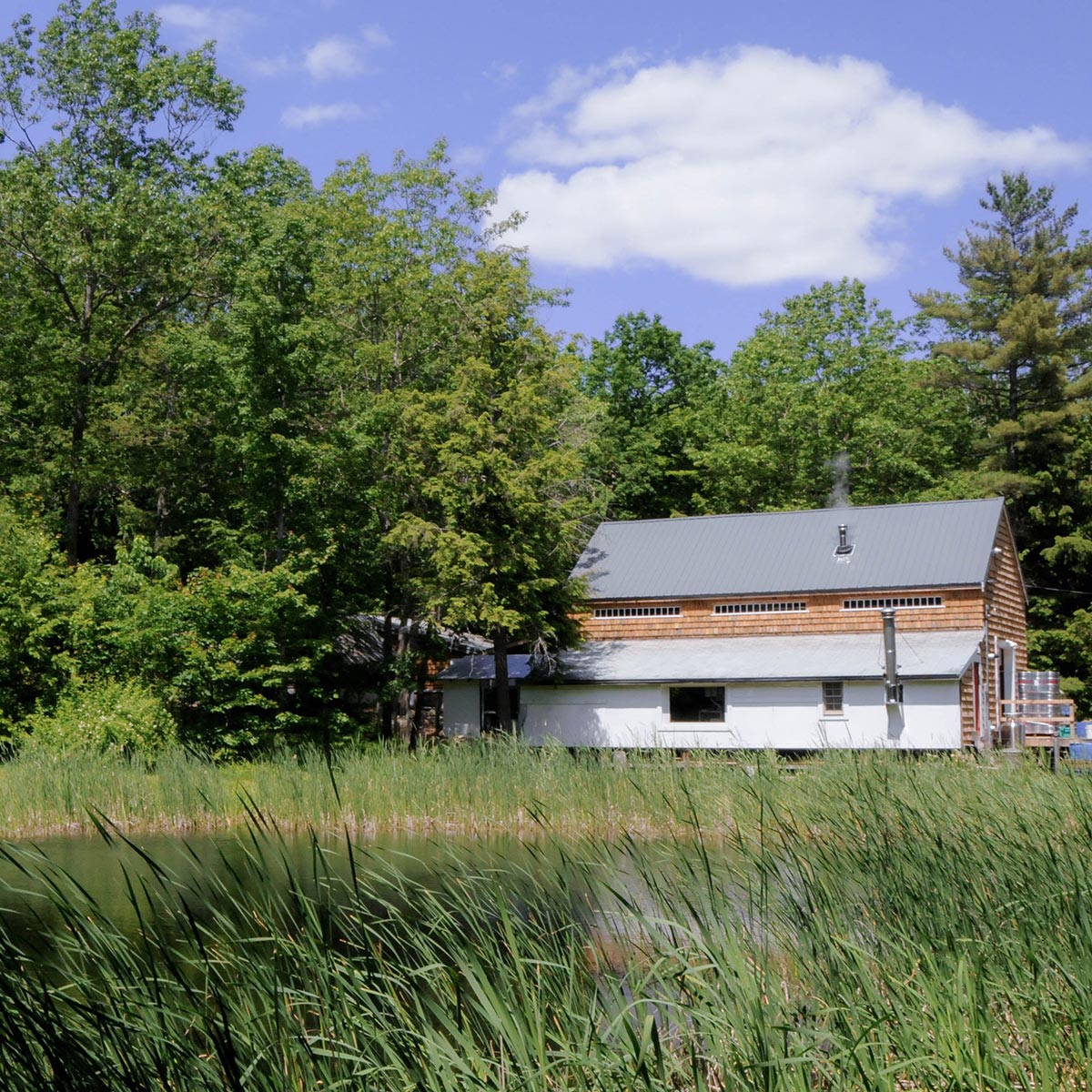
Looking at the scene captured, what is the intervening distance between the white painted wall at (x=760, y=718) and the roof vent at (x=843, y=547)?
4.52 meters

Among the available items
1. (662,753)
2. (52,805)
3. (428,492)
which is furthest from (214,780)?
(428,492)

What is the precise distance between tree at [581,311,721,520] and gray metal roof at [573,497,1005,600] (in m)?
10.9

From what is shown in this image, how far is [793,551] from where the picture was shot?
3206 cm

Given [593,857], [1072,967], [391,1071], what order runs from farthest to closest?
1. [593,857]
2. [1072,967]
3. [391,1071]

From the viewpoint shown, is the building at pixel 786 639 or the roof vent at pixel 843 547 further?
the roof vent at pixel 843 547

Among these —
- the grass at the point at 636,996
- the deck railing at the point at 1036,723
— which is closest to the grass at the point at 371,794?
the grass at the point at 636,996

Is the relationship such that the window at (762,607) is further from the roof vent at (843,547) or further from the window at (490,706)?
the window at (490,706)

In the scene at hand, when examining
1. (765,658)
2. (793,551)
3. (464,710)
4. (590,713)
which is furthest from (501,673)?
(793,551)

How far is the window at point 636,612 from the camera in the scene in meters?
32.5

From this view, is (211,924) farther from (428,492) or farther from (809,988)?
(428,492)

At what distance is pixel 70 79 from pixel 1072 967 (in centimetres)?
3109

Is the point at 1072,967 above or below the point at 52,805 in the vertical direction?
above

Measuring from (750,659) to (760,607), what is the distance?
231cm

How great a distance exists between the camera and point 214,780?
17891mm
